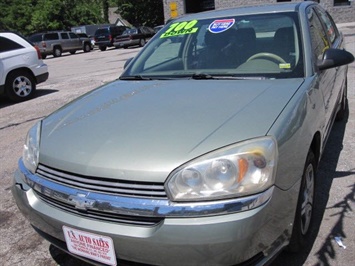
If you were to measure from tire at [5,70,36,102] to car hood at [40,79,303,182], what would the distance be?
651cm

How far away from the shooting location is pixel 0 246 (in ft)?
9.89

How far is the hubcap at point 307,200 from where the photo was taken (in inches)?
101

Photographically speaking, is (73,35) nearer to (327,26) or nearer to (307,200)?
(327,26)

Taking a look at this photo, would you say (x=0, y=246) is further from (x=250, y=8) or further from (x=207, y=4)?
(x=207, y=4)

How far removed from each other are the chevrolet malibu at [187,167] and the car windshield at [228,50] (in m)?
0.03

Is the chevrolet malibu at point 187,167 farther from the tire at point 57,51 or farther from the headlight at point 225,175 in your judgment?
the tire at point 57,51

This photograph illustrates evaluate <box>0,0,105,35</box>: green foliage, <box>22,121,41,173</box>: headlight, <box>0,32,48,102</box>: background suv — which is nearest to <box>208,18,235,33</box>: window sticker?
<box>22,121,41,173</box>: headlight

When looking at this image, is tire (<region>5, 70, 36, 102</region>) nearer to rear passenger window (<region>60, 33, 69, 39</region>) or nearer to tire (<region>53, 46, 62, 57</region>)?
tire (<region>53, 46, 62, 57</region>)

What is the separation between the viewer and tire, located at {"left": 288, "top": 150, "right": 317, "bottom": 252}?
238cm

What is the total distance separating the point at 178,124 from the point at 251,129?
1.42 ft

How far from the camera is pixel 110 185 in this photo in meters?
2.06

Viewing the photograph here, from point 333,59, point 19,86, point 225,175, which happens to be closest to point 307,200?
point 225,175

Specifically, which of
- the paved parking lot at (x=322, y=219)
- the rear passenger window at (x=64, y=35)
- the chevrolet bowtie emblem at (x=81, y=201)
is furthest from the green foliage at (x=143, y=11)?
the chevrolet bowtie emblem at (x=81, y=201)

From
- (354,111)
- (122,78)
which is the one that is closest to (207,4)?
(354,111)
